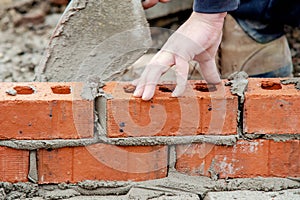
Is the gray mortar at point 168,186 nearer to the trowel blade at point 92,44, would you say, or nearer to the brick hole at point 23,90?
the brick hole at point 23,90

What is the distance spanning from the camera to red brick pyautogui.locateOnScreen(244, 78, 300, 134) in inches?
88.5

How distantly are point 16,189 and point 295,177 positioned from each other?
0.99 m

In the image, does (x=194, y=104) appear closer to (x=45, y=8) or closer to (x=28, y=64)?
(x=28, y=64)

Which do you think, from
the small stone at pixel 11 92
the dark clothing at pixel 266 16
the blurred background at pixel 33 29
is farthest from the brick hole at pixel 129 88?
the blurred background at pixel 33 29

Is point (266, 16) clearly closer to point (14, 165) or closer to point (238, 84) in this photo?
point (238, 84)

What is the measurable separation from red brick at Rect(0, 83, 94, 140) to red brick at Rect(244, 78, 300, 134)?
0.55 m

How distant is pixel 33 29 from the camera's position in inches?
188

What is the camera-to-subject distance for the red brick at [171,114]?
2205mm

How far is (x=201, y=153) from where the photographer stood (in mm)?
2305

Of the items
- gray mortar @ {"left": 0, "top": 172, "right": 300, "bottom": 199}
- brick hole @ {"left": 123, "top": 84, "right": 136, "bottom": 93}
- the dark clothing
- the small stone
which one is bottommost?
gray mortar @ {"left": 0, "top": 172, "right": 300, "bottom": 199}

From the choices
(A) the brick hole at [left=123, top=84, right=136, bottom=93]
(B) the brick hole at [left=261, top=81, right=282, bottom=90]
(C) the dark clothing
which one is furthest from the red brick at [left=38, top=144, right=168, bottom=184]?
(C) the dark clothing

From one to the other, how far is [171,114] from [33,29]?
276cm

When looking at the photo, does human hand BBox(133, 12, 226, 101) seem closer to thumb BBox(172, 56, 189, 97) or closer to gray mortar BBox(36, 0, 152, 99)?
thumb BBox(172, 56, 189, 97)

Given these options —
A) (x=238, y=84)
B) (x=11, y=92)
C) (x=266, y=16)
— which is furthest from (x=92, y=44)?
(x=266, y=16)
